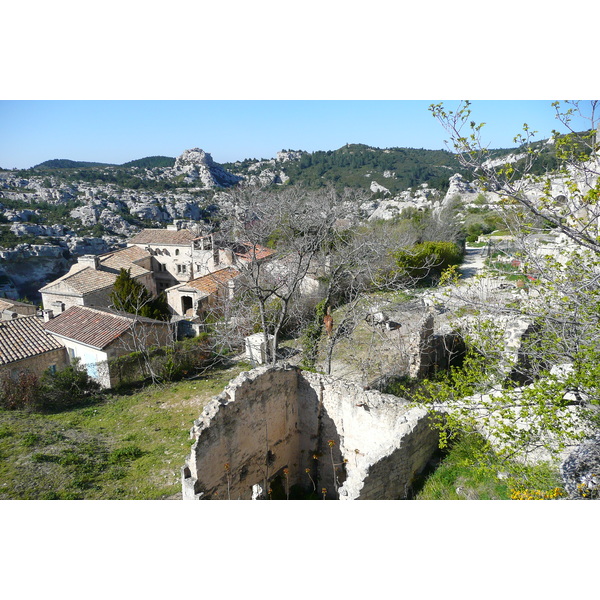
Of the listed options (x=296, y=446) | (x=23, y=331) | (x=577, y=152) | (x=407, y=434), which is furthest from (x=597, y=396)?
(x=23, y=331)

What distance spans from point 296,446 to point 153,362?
808cm

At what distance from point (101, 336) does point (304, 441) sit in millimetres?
10275

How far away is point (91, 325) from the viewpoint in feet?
55.0

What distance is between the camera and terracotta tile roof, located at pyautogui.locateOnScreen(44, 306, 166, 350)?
52.0ft

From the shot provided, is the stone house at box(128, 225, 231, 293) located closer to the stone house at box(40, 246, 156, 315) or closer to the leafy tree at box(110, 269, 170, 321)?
the stone house at box(40, 246, 156, 315)

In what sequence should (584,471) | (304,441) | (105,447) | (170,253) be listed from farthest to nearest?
(170,253), (105,447), (304,441), (584,471)

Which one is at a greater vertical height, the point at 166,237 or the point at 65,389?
the point at 166,237

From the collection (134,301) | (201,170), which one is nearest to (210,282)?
(134,301)

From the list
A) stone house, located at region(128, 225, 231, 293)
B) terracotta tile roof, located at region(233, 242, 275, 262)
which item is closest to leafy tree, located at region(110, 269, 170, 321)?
terracotta tile roof, located at region(233, 242, 275, 262)

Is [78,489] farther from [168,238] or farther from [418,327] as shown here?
[168,238]

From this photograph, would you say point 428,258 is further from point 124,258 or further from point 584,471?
point 124,258

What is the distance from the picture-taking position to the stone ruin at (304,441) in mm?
6684

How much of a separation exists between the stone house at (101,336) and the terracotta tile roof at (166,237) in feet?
52.8

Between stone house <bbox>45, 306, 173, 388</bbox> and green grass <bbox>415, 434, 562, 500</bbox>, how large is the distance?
11630mm
